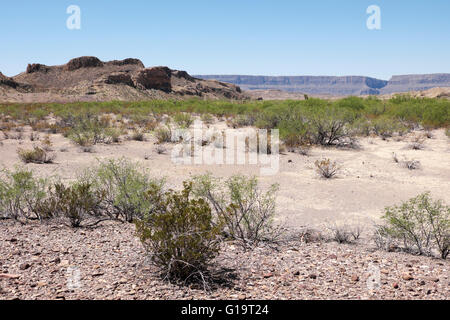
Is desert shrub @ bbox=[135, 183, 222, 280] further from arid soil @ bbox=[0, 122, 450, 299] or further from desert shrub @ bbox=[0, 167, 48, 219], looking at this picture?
desert shrub @ bbox=[0, 167, 48, 219]

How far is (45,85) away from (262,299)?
101573 millimetres

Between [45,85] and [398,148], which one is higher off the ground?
[45,85]

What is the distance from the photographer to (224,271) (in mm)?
4395

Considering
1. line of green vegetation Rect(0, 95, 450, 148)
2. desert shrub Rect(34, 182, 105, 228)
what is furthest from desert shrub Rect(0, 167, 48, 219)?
line of green vegetation Rect(0, 95, 450, 148)

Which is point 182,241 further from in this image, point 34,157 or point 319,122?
point 319,122

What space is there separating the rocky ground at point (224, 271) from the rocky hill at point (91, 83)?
2902 inches

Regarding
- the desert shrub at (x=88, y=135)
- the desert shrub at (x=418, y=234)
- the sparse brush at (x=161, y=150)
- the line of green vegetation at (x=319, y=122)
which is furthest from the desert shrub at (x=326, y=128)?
the desert shrub at (x=418, y=234)

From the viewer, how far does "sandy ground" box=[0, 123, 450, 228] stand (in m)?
8.03

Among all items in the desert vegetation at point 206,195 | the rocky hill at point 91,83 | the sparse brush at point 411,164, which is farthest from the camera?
the rocky hill at point 91,83

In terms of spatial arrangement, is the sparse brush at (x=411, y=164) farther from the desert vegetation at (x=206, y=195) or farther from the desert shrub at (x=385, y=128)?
the desert shrub at (x=385, y=128)

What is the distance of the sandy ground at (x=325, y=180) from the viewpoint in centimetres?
803
